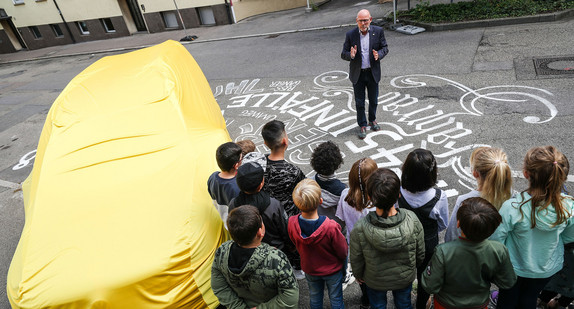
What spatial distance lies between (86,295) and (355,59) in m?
4.70

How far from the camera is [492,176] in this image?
2494 millimetres

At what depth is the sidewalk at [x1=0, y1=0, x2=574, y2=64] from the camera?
44.2 feet

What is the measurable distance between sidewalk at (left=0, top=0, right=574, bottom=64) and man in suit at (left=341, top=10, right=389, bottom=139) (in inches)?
239

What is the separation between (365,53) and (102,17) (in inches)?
817

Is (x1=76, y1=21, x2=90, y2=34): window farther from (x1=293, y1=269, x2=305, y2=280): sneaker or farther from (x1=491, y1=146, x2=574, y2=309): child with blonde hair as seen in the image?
(x1=491, y1=146, x2=574, y2=309): child with blonde hair

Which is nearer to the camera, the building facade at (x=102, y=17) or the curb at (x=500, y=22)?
the curb at (x=500, y=22)

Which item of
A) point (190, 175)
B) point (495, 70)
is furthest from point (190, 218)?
point (495, 70)

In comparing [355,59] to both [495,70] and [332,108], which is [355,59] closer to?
[332,108]

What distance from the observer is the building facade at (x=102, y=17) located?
1853 centimetres

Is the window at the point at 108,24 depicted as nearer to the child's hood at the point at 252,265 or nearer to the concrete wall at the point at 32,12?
the concrete wall at the point at 32,12

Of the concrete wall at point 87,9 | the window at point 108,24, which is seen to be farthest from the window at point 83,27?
the window at point 108,24

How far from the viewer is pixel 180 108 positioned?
4.08 metres

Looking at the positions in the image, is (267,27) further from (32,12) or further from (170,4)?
(32,12)

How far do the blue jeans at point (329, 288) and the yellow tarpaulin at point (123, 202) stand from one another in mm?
843
